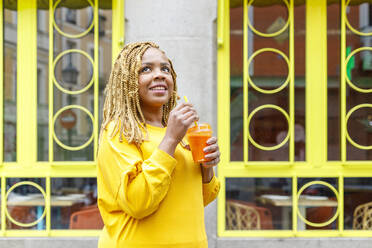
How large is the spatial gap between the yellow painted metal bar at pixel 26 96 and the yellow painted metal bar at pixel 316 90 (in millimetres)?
3059

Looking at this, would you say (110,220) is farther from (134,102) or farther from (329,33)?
(329,33)

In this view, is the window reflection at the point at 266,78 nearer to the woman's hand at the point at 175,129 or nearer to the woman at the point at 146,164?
the woman at the point at 146,164

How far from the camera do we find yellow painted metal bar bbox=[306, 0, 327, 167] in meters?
4.56

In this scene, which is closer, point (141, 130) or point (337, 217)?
point (141, 130)

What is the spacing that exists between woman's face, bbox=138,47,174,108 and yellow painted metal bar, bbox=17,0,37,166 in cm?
305

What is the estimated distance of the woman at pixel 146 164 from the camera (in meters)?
1.70

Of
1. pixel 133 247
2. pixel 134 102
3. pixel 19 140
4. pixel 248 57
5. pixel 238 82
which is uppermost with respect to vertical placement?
pixel 248 57

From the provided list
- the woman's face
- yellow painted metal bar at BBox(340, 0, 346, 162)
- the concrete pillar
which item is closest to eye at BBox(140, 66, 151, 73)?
the woman's face

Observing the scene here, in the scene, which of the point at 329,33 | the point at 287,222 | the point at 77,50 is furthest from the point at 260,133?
the point at 77,50

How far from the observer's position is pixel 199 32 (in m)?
4.41

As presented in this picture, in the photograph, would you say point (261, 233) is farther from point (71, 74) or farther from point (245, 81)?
point (71, 74)

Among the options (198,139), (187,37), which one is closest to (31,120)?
(187,37)

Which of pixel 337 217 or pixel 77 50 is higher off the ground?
pixel 77 50

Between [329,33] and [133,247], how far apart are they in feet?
12.1
